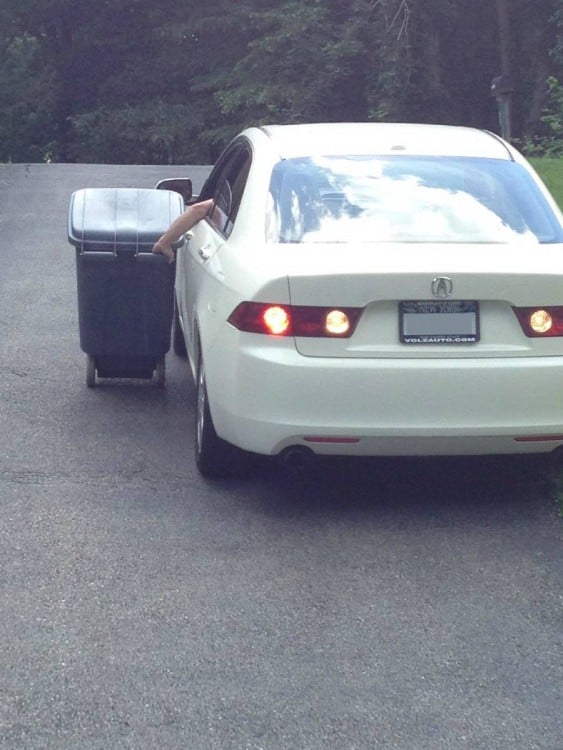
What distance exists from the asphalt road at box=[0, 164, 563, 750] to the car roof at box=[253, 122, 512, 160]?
1516 millimetres

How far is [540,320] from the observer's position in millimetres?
5809

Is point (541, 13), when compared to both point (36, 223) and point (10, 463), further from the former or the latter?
point (10, 463)

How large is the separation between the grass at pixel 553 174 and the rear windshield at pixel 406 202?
7592mm

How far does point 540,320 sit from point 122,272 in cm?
286

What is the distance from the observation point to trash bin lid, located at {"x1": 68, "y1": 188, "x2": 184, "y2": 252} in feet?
25.6

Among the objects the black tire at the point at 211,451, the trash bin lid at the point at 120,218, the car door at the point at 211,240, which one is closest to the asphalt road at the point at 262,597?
the black tire at the point at 211,451

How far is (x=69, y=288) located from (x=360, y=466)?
5.77 metres

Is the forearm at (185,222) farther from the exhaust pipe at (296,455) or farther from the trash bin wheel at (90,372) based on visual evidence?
the exhaust pipe at (296,455)

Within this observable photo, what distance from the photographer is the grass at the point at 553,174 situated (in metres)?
Result: 15.2

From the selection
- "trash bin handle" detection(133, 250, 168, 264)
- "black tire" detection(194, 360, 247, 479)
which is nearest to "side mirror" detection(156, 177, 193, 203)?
"trash bin handle" detection(133, 250, 168, 264)

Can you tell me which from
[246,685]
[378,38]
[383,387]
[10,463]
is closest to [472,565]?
[383,387]

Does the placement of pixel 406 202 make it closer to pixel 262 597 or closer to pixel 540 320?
pixel 540 320

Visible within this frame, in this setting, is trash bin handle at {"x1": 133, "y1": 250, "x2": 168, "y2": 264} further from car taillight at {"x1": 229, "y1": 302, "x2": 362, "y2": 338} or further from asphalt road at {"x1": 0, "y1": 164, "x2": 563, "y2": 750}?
car taillight at {"x1": 229, "y1": 302, "x2": 362, "y2": 338}

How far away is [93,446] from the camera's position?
282 inches
